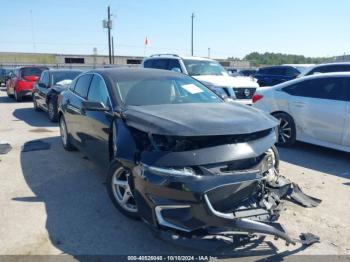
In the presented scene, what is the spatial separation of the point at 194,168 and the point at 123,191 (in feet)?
4.30

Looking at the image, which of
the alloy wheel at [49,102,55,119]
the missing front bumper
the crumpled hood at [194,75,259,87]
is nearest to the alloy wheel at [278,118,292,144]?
the crumpled hood at [194,75,259,87]

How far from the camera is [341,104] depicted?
6.51 m

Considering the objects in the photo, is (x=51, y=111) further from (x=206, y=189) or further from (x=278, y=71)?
(x=278, y=71)

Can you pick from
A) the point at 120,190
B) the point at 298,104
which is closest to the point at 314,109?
the point at 298,104

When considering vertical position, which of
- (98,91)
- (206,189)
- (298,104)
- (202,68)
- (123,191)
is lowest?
(123,191)

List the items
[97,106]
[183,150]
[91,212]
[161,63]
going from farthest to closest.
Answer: [161,63], [97,106], [91,212], [183,150]

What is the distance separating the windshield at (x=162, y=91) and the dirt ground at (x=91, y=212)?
4.57 feet

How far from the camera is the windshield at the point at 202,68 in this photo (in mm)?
11956

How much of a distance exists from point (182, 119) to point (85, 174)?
8.79 ft

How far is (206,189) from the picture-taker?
3084mm

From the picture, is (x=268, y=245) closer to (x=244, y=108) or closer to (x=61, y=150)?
(x=244, y=108)

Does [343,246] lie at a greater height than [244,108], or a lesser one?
lesser

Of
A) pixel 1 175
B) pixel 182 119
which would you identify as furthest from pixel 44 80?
pixel 182 119

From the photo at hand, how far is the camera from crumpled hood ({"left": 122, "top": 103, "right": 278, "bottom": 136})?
11.1 ft
